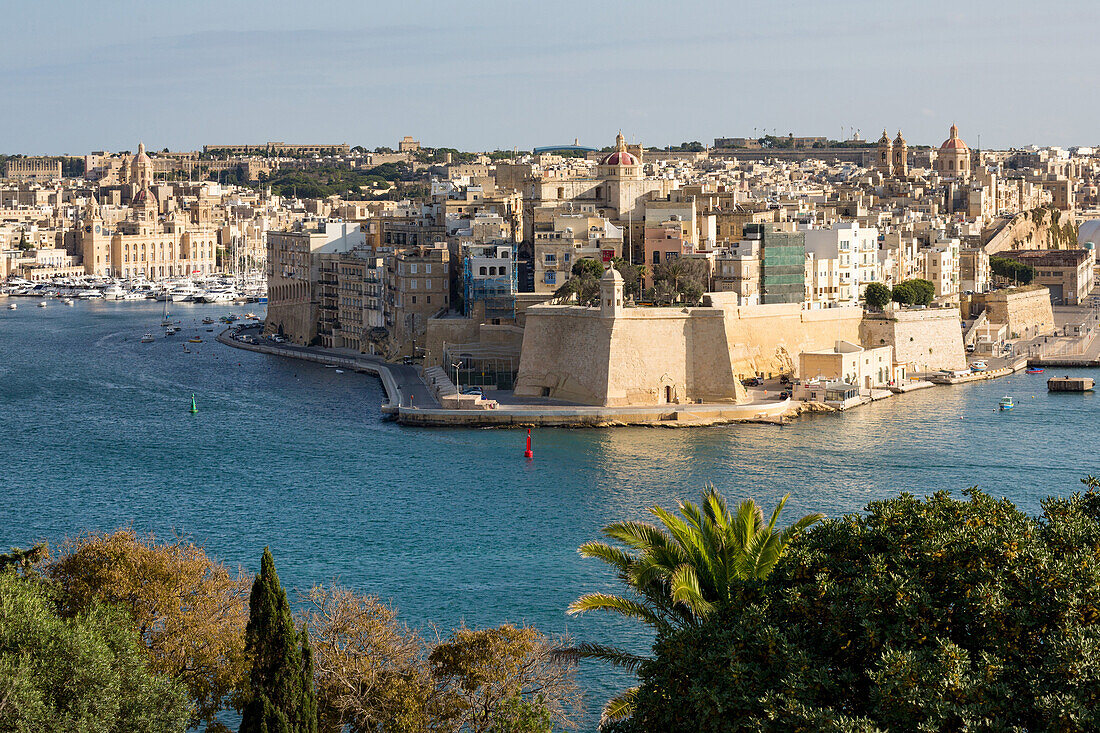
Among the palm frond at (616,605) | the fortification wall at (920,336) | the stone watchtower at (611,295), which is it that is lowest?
the palm frond at (616,605)

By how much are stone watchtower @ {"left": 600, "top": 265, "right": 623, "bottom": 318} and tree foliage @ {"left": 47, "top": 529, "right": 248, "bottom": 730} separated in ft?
53.4

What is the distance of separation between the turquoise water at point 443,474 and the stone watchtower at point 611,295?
247 centimetres

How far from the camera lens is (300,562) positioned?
50.6ft

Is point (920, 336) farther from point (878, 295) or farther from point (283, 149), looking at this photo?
point (283, 149)

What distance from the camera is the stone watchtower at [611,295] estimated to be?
83.1 ft

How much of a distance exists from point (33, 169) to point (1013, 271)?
97.2 meters

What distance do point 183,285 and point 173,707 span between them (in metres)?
56.8

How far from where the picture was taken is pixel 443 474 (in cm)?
2036

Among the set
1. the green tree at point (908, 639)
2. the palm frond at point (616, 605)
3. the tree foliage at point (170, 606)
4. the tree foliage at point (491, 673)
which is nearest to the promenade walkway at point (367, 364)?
the tree foliage at point (170, 606)

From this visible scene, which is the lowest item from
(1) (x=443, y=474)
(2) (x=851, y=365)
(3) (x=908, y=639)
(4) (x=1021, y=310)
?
(1) (x=443, y=474)

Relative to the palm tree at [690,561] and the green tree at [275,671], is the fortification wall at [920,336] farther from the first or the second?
the green tree at [275,671]

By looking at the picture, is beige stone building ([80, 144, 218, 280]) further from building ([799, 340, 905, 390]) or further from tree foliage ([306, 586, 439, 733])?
tree foliage ([306, 586, 439, 733])

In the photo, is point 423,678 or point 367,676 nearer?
point 367,676

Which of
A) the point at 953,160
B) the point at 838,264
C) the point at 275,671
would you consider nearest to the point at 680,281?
the point at 838,264
